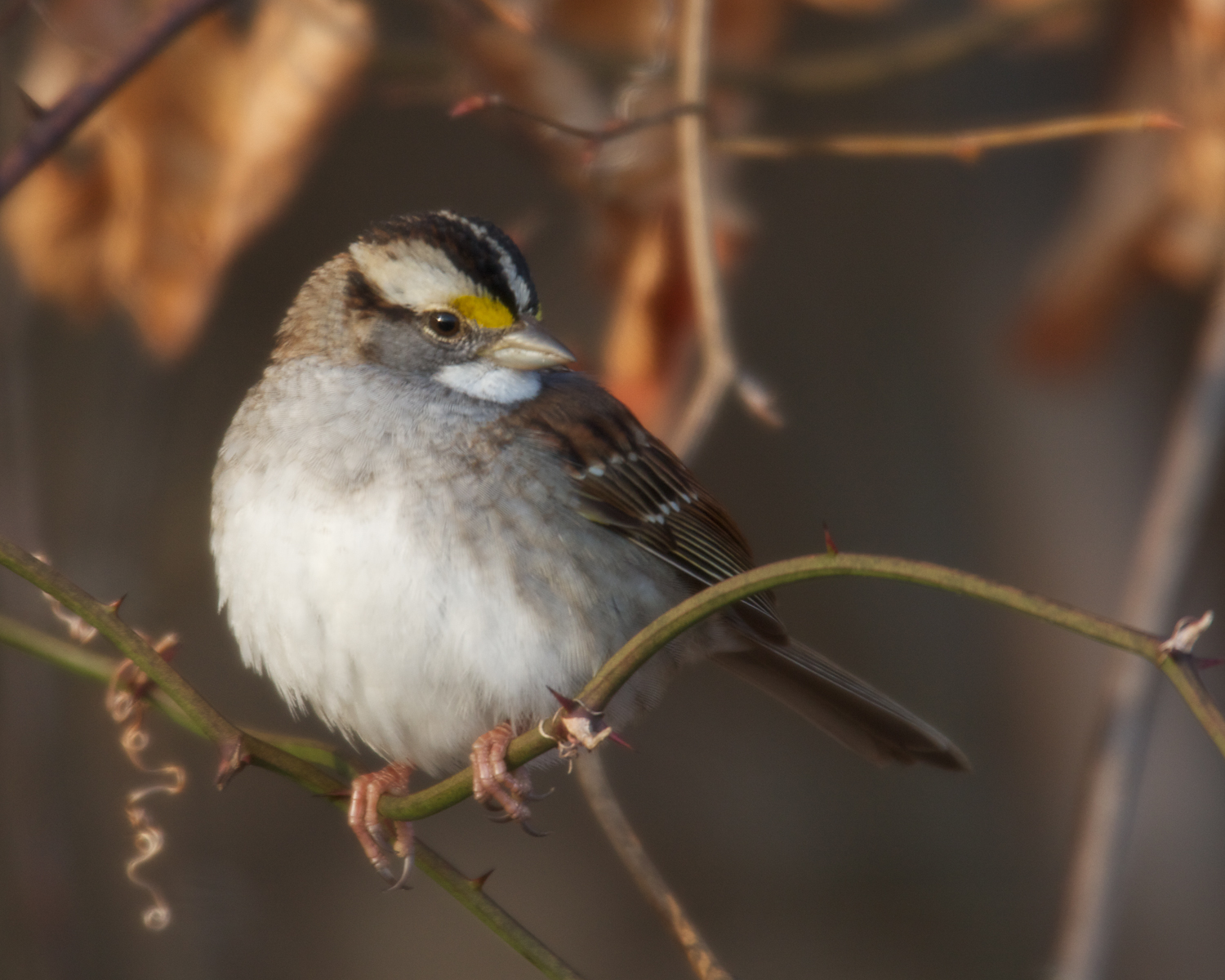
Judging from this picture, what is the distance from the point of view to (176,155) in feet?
8.80

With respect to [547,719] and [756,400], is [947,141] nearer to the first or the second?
[756,400]

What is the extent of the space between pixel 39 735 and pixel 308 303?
1.25 m

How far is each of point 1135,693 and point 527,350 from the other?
1.39 m

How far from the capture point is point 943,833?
4.91 meters

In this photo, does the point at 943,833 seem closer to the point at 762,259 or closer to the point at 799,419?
the point at 799,419

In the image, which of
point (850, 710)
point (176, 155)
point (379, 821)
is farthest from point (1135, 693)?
point (176, 155)

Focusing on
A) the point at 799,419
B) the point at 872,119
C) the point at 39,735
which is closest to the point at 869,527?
the point at 799,419

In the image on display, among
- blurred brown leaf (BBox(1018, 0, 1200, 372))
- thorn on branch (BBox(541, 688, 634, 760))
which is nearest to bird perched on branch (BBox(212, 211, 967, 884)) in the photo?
thorn on branch (BBox(541, 688, 634, 760))

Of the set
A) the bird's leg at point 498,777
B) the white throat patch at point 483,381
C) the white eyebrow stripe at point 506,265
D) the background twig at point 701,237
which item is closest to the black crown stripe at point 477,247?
the white eyebrow stripe at point 506,265

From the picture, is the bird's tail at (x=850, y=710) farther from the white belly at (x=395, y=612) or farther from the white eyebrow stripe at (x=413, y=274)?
the white eyebrow stripe at (x=413, y=274)

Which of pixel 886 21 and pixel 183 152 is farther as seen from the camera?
pixel 886 21

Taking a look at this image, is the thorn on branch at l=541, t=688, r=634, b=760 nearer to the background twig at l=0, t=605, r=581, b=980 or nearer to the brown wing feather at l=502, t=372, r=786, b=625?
the background twig at l=0, t=605, r=581, b=980

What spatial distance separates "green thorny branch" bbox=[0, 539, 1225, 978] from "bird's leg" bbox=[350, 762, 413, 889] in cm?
33

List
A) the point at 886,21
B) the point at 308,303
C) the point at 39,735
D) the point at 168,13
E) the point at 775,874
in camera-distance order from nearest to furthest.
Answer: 1. the point at 168,13
2. the point at 308,303
3. the point at 39,735
4. the point at 886,21
5. the point at 775,874
